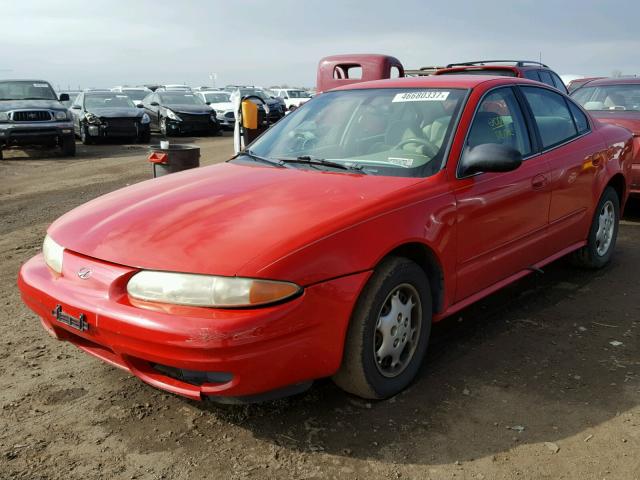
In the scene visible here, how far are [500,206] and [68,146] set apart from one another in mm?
12443

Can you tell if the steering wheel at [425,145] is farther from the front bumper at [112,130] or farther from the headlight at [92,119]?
the headlight at [92,119]

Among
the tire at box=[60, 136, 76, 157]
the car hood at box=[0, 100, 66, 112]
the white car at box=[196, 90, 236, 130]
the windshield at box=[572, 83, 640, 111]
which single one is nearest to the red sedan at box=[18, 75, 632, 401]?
the windshield at box=[572, 83, 640, 111]

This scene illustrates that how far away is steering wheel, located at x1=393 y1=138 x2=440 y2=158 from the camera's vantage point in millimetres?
→ 3464

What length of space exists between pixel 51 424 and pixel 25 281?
0.73 m

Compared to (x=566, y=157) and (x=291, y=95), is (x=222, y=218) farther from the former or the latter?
(x=291, y=95)

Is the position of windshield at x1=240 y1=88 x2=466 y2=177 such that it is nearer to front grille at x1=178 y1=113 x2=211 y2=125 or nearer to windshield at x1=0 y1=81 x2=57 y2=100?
windshield at x1=0 y1=81 x2=57 y2=100

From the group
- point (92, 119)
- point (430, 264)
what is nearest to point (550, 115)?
point (430, 264)

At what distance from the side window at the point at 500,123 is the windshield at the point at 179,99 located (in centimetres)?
1692

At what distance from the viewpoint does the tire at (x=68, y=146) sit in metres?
13.8

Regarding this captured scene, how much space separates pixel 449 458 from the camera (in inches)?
103

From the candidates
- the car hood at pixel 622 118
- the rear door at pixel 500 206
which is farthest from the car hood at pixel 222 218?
the car hood at pixel 622 118

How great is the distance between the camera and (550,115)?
176 inches

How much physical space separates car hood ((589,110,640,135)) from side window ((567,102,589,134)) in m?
2.33

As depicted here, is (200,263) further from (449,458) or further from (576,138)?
(576,138)
